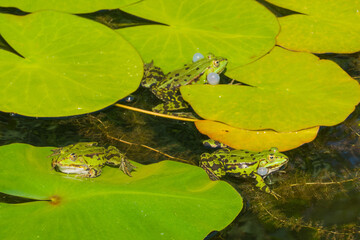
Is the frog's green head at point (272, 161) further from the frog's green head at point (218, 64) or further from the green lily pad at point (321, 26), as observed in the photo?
the green lily pad at point (321, 26)

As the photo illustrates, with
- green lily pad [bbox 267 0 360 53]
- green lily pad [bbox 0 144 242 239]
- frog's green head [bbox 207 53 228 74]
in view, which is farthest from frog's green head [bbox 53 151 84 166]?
green lily pad [bbox 267 0 360 53]

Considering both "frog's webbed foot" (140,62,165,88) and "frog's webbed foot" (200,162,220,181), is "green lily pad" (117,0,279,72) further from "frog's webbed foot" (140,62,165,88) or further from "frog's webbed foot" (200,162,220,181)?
"frog's webbed foot" (200,162,220,181)

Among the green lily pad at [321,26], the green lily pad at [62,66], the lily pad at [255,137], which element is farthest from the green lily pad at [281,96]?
the green lily pad at [62,66]

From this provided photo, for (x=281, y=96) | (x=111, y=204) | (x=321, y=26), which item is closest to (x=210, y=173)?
(x=111, y=204)

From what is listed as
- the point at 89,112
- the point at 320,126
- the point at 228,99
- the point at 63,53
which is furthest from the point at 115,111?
the point at 320,126

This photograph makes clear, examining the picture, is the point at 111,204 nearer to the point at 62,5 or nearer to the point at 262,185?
the point at 262,185

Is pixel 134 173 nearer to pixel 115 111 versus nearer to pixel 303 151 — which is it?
pixel 115 111
